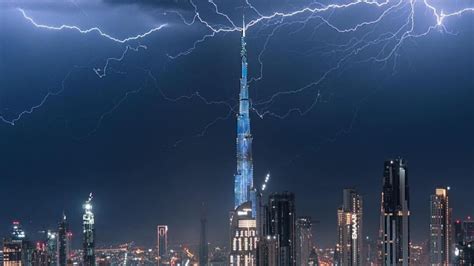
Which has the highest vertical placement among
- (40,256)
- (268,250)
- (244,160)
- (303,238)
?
(244,160)

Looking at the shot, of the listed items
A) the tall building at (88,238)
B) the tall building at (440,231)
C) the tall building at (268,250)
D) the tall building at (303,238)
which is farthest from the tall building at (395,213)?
the tall building at (88,238)

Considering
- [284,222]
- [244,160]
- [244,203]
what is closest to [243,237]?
[244,203]

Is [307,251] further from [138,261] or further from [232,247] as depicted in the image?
[138,261]

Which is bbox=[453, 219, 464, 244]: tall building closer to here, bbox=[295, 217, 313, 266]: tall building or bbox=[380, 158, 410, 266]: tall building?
bbox=[380, 158, 410, 266]: tall building

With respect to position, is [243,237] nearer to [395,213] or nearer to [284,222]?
[284,222]

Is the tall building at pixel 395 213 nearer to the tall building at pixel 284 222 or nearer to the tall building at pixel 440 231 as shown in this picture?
the tall building at pixel 440 231
